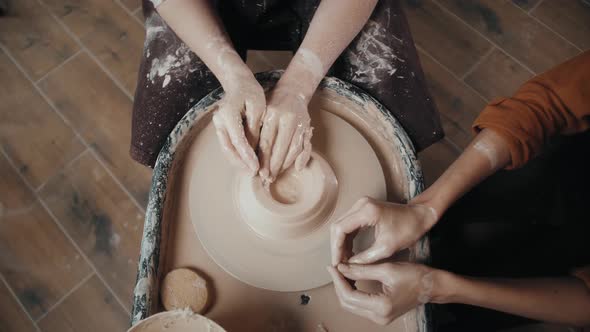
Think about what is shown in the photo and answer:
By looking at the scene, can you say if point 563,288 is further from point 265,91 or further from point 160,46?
point 160,46

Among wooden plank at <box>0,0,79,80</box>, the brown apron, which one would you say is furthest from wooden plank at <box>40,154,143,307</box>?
the brown apron

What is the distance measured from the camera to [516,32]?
235cm

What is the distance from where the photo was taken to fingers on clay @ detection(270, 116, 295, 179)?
1.04 m

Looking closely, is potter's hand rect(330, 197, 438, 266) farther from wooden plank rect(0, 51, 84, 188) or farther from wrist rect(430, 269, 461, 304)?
wooden plank rect(0, 51, 84, 188)

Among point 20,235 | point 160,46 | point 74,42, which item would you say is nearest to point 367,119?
point 160,46

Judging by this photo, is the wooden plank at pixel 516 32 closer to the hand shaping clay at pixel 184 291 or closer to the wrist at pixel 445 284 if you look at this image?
the wrist at pixel 445 284

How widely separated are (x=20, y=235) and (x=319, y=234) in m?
1.57

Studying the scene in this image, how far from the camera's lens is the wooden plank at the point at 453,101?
2109 millimetres

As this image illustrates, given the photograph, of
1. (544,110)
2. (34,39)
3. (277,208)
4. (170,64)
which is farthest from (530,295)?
(34,39)

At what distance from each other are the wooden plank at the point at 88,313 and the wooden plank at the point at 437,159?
1541 millimetres

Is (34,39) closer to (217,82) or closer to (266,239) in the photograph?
(217,82)

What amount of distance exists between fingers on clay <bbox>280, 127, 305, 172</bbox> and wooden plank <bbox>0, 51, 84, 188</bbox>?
144 centimetres

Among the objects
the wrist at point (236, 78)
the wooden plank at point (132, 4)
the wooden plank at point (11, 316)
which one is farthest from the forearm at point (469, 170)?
the wooden plank at point (132, 4)

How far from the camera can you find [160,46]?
129 centimetres
